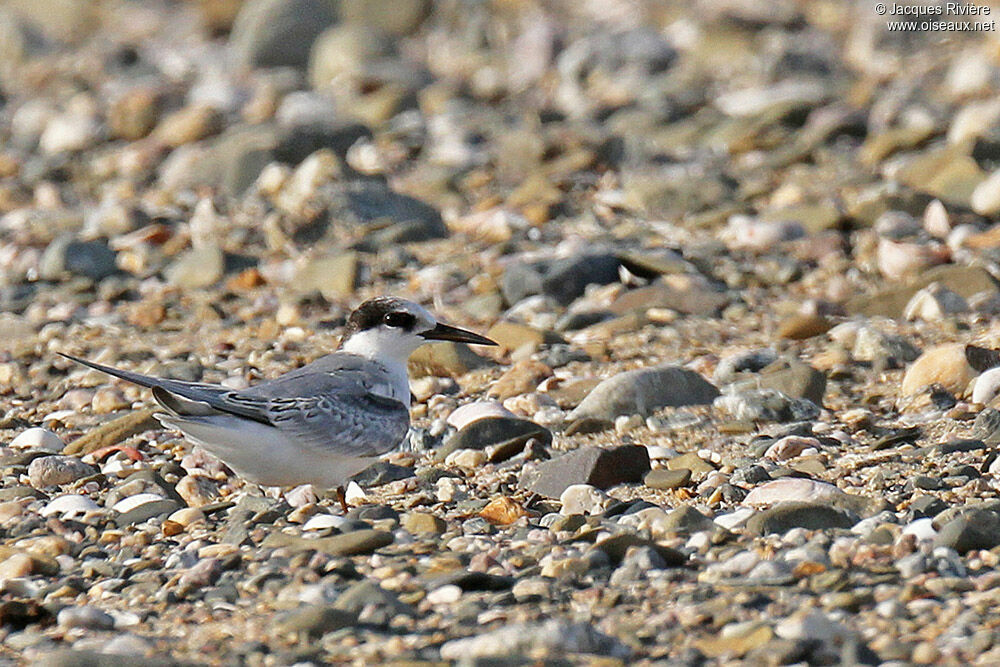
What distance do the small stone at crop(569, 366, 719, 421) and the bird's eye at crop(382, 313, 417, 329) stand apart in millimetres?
618

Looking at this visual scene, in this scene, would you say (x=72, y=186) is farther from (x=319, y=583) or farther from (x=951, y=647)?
(x=951, y=647)

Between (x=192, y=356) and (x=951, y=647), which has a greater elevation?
(x=951, y=647)

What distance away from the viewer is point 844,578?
3367 mm

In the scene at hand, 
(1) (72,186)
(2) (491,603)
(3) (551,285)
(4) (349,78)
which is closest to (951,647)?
(2) (491,603)

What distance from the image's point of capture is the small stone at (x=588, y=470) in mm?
4246

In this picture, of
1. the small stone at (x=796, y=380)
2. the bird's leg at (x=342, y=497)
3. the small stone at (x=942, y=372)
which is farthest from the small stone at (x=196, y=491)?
the small stone at (x=942, y=372)

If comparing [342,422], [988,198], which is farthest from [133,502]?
[988,198]

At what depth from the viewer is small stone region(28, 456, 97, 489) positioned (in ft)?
14.6

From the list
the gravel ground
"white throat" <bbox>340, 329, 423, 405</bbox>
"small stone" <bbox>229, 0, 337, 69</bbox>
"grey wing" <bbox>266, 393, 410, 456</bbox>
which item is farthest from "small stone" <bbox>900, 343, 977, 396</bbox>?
"small stone" <bbox>229, 0, 337, 69</bbox>

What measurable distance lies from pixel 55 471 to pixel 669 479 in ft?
5.98

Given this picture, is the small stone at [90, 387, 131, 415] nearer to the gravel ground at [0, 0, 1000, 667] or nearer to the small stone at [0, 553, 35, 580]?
the gravel ground at [0, 0, 1000, 667]

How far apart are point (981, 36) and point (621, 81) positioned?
2.64 meters

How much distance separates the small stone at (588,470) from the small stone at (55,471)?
1.33 meters

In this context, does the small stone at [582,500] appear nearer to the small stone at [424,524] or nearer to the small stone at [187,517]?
the small stone at [424,524]
